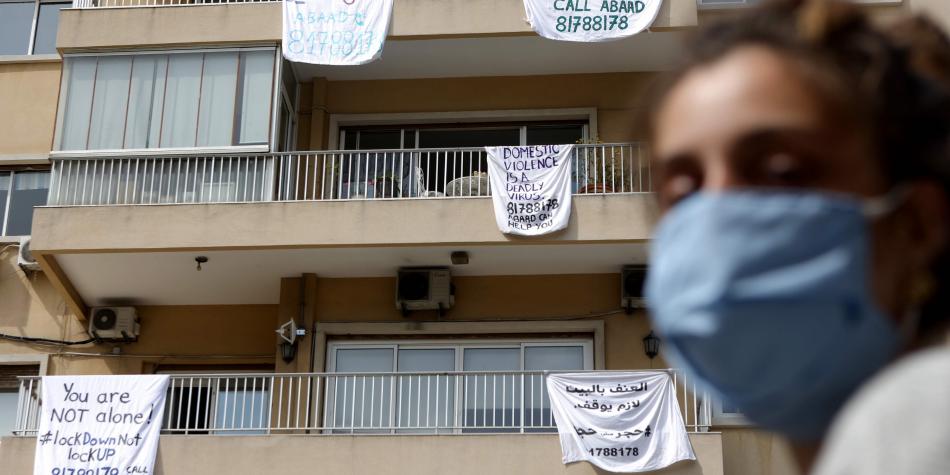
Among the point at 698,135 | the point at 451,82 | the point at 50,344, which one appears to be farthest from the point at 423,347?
the point at 698,135

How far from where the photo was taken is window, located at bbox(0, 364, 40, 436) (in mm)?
16141

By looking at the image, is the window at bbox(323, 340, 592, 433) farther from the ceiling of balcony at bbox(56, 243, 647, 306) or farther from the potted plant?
the potted plant

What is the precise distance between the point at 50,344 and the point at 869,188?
16268 mm

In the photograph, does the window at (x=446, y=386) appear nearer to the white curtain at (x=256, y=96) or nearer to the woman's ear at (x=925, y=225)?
the white curtain at (x=256, y=96)

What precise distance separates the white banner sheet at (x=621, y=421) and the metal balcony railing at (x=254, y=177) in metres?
2.57

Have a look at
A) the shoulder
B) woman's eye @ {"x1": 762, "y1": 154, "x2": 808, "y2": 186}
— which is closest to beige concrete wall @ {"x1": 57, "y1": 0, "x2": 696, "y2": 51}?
woman's eye @ {"x1": 762, "y1": 154, "x2": 808, "y2": 186}

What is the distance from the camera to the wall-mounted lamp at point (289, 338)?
15.5m

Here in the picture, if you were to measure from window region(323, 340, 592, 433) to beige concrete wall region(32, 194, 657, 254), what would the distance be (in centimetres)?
157

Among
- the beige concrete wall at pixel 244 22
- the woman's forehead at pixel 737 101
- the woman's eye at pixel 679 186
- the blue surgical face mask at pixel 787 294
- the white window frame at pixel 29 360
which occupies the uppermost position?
the beige concrete wall at pixel 244 22

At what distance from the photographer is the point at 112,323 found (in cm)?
1608

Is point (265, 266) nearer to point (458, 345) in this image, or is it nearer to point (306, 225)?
point (306, 225)

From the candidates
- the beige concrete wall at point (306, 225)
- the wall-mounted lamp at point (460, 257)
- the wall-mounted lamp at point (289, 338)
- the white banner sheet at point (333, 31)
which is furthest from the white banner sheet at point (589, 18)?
the wall-mounted lamp at point (289, 338)

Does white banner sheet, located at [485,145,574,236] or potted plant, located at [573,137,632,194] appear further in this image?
potted plant, located at [573,137,632,194]

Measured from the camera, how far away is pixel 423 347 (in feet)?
51.4
